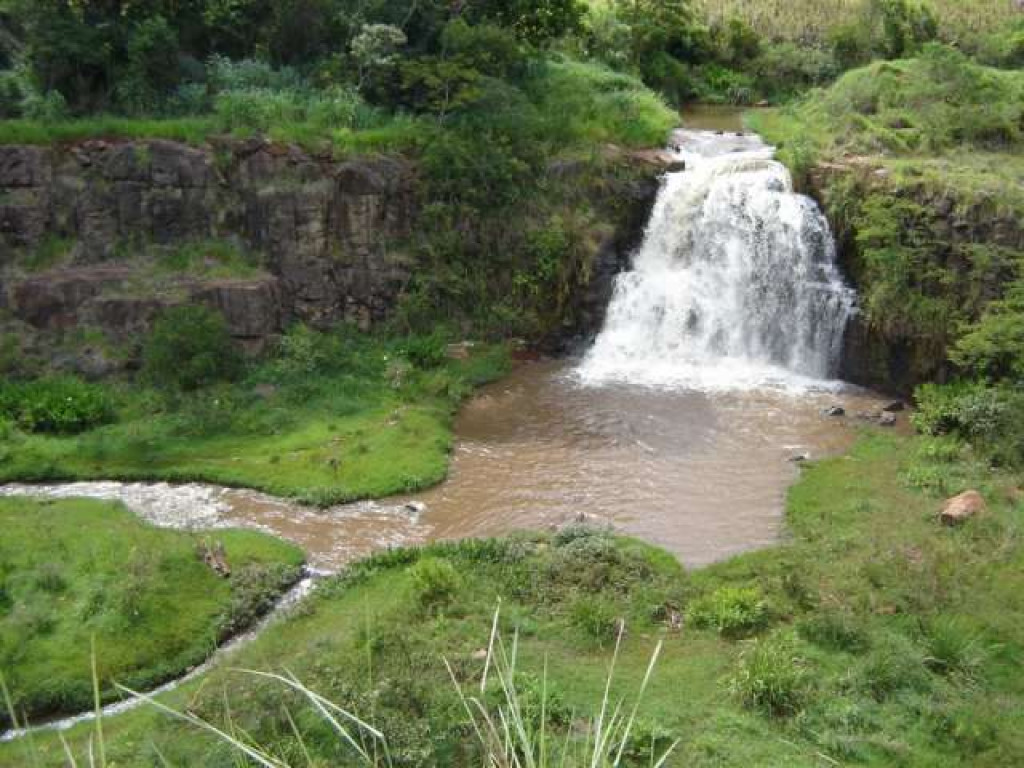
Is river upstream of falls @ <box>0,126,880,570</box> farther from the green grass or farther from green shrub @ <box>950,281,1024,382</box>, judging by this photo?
green shrub @ <box>950,281,1024,382</box>

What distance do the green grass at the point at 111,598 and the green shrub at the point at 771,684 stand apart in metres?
6.28

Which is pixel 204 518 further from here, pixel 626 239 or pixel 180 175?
pixel 626 239

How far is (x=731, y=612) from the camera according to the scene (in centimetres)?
1120

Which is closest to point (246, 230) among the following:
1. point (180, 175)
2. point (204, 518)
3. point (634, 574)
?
point (180, 175)

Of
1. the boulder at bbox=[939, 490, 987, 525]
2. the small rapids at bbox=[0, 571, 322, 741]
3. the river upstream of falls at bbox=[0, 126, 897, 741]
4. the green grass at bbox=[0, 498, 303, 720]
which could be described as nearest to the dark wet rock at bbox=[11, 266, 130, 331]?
the river upstream of falls at bbox=[0, 126, 897, 741]

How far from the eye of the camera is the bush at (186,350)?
1803 cm

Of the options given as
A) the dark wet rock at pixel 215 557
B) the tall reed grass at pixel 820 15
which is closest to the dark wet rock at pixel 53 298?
the dark wet rock at pixel 215 557

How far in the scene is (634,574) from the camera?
1227cm

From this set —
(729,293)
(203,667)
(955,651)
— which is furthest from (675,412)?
(203,667)

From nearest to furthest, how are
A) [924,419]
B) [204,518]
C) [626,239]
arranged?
[204,518] → [924,419] → [626,239]

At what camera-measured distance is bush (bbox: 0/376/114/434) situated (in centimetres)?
1692

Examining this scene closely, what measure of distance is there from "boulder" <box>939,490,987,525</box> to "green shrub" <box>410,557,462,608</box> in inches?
277

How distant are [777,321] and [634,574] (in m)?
10.0

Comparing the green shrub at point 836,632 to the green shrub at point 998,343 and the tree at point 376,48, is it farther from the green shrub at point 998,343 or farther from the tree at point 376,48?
the tree at point 376,48
